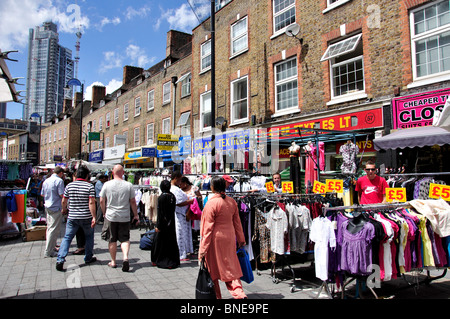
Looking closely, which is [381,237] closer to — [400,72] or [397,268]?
[397,268]

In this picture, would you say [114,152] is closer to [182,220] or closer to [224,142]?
[224,142]

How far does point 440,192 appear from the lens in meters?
4.73

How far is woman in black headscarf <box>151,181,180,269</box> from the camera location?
19.0 ft

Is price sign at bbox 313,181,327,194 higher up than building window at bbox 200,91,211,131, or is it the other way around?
building window at bbox 200,91,211,131

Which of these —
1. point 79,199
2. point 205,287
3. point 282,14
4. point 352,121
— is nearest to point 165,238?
point 79,199

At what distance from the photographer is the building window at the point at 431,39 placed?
810 cm

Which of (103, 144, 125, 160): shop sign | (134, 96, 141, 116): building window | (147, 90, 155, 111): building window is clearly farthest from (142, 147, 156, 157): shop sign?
(103, 144, 125, 160): shop sign

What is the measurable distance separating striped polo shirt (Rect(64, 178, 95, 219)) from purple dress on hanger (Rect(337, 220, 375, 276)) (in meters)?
4.72

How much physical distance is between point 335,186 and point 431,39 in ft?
19.8

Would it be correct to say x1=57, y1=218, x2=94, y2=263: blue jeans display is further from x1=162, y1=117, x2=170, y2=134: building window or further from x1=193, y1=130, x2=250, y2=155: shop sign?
x1=162, y1=117, x2=170, y2=134: building window

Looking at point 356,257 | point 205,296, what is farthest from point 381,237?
point 205,296

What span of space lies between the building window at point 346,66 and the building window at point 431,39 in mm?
1661
